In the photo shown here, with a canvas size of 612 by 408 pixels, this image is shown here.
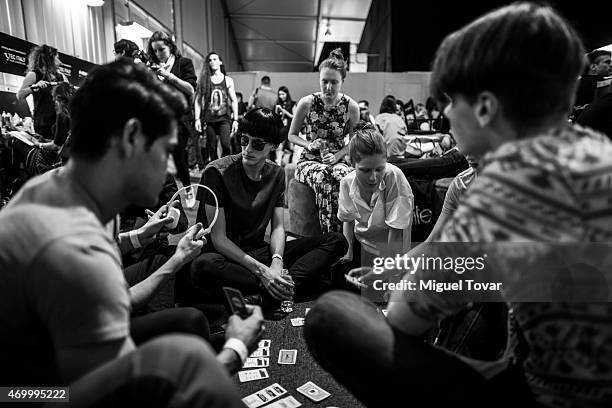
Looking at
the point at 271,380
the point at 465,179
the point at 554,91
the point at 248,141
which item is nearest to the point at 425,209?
the point at 465,179

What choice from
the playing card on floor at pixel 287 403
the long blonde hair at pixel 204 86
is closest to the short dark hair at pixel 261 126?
the playing card on floor at pixel 287 403

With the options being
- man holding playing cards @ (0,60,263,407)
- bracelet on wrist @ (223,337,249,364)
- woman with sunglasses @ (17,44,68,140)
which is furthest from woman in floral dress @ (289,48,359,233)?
woman with sunglasses @ (17,44,68,140)

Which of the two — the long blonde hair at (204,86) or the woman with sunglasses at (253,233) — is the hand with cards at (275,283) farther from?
the long blonde hair at (204,86)

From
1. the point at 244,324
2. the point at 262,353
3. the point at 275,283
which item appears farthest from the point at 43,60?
the point at 244,324

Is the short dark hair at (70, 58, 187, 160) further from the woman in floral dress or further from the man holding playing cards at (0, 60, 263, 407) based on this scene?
the woman in floral dress

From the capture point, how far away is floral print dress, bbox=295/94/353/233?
2.92 m

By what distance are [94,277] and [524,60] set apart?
81cm

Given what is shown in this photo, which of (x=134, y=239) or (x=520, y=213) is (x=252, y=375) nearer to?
(x=134, y=239)

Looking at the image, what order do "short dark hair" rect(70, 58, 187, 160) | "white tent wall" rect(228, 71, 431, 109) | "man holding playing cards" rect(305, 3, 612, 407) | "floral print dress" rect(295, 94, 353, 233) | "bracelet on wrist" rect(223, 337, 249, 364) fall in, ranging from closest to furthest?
"man holding playing cards" rect(305, 3, 612, 407) < "short dark hair" rect(70, 58, 187, 160) < "bracelet on wrist" rect(223, 337, 249, 364) < "floral print dress" rect(295, 94, 353, 233) < "white tent wall" rect(228, 71, 431, 109)

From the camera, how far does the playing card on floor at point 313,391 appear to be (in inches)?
57.1

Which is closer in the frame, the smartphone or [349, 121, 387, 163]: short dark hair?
the smartphone

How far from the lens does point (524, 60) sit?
26.1 inches

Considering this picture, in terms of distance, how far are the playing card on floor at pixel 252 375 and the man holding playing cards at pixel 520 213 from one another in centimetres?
85

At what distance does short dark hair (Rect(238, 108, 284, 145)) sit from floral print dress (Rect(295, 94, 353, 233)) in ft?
2.74
